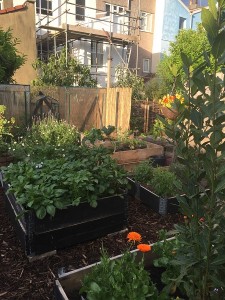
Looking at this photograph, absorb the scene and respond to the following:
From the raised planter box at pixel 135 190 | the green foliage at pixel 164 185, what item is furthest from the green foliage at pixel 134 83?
the green foliage at pixel 164 185

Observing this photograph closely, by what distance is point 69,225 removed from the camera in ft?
9.43

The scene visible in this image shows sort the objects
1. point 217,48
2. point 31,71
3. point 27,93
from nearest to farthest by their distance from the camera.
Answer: point 217,48 → point 27,93 → point 31,71

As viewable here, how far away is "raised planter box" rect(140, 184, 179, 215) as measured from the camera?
385cm

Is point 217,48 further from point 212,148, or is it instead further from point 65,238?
point 65,238

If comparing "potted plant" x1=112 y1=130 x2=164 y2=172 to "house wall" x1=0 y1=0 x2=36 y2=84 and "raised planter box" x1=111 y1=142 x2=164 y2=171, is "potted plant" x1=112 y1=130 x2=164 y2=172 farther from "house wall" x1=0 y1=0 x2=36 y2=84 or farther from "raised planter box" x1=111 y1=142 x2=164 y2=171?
"house wall" x1=0 y1=0 x2=36 y2=84

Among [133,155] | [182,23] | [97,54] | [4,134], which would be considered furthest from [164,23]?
[4,134]

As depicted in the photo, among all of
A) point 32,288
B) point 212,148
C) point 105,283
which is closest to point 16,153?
point 32,288

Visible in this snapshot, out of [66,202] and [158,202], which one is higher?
[66,202]

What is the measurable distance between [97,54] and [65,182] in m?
14.9

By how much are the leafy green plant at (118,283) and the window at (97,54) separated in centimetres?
1519

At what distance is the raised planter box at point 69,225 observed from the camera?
2.70m

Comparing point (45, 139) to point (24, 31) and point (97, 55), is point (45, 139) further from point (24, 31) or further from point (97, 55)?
point (97, 55)

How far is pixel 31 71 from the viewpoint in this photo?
12016 millimetres

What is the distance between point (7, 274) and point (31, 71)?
433 inches
